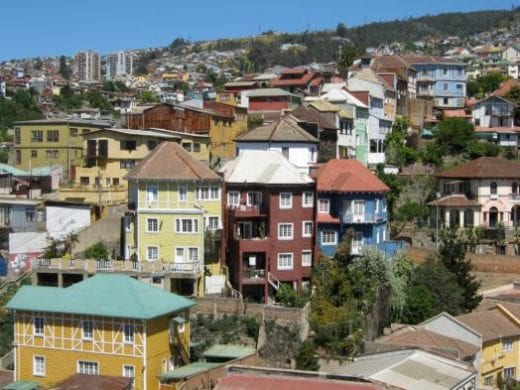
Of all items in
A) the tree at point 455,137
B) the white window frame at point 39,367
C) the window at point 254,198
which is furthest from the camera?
the tree at point 455,137

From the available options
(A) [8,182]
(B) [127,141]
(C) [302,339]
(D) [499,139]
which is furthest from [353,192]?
(D) [499,139]

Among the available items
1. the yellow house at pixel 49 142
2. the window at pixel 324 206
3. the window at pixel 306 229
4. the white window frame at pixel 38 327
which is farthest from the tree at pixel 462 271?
the yellow house at pixel 49 142

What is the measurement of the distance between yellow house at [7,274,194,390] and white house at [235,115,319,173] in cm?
1570

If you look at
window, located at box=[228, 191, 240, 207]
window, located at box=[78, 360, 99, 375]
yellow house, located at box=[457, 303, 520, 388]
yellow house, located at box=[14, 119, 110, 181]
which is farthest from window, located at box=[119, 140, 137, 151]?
yellow house, located at box=[457, 303, 520, 388]

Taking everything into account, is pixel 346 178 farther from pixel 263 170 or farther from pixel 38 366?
pixel 38 366

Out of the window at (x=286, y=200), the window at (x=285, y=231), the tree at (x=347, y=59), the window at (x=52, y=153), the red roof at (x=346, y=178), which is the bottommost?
the window at (x=285, y=231)

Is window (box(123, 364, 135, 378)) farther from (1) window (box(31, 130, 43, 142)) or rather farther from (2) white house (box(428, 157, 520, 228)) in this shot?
(1) window (box(31, 130, 43, 142))

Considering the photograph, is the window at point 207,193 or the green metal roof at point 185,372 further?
the window at point 207,193

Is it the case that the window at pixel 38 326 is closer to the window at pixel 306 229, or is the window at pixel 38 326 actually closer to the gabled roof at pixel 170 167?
the gabled roof at pixel 170 167

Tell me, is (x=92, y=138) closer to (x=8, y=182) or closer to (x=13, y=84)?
(x=8, y=182)

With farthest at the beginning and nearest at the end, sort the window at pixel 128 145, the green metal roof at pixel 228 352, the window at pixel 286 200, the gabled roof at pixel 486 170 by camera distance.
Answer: the gabled roof at pixel 486 170 → the window at pixel 128 145 → the window at pixel 286 200 → the green metal roof at pixel 228 352

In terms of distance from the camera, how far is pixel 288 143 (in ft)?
176

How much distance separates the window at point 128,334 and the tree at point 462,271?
17729 mm

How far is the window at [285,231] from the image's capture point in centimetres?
4600
